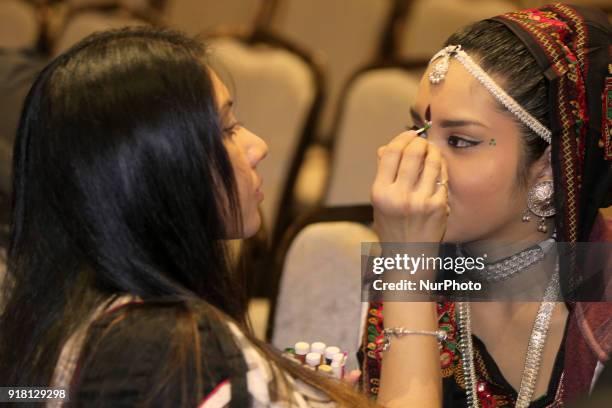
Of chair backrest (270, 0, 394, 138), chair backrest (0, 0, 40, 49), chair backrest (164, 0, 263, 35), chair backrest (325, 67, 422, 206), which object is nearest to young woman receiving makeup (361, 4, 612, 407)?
chair backrest (325, 67, 422, 206)

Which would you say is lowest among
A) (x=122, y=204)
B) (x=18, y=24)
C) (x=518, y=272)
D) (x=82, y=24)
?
(x=18, y=24)

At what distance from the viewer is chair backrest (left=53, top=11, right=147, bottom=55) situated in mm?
3375

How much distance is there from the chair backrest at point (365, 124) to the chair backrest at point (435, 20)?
0.55 meters

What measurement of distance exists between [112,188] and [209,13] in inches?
123

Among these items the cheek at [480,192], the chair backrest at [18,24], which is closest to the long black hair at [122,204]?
the cheek at [480,192]

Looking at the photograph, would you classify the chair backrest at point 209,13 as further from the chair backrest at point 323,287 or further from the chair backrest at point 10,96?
the chair backrest at point 323,287

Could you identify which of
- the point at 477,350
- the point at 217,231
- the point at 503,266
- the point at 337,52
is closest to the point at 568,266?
the point at 503,266

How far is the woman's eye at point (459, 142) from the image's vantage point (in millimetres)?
1422

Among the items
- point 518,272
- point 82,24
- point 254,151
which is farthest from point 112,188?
point 82,24

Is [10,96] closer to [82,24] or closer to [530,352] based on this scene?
[82,24]

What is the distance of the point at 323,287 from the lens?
1.84 metres

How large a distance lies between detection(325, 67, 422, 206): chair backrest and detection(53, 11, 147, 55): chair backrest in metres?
1.18

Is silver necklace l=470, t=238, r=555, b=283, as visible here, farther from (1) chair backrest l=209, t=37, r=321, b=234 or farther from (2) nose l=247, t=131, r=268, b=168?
(1) chair backrest l=209, t=37, r=321, b=234

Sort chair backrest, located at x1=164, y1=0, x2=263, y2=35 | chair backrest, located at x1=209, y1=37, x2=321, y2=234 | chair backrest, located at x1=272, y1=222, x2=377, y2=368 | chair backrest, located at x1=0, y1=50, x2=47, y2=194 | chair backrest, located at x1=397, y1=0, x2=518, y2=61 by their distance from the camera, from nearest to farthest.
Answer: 1. chair backrest, located at x1=272, y1=222, x2=377, y2=368
2. chair backrest, located at x1=0, y1=50, x2=47, y2=194
3. chair backrest, located at x1=209, y1=37, x2=321, y2=234
4. chair backrest, located at x1=397, y1=0, x2=518, y2=61
5. chair backrest, located at x1=164, y1=0, x2=263, y2=35
